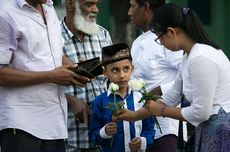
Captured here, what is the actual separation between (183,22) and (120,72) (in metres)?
0.96

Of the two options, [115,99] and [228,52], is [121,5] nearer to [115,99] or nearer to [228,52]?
[228,52]

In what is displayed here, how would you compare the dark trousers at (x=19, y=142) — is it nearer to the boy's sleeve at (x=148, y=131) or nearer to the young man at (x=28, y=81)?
the young man at (x=28, y=81)

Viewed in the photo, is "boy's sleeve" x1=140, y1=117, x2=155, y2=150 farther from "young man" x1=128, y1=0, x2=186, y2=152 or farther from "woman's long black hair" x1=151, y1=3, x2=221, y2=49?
"woman's long black hair" x1=151, y1=3, x2=221, y2=49

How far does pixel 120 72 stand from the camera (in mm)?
5484

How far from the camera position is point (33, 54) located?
4711 millimetres

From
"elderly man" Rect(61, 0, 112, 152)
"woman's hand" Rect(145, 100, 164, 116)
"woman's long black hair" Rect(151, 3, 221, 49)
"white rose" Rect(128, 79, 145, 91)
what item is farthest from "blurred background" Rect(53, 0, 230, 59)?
"woman's long black hair" Rect(151, 3, 221, 49)

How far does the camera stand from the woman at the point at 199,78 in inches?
178

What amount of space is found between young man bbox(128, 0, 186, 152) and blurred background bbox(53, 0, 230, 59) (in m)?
5.28

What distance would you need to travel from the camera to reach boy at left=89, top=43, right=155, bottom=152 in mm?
5445

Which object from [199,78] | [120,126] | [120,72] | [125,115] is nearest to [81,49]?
[120,72]

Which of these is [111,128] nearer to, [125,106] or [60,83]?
[125,106]

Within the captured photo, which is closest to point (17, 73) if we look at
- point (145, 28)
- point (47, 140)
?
point (47, 140)

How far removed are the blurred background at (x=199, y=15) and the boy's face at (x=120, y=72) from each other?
590 centimetres

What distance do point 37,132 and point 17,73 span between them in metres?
0.41
